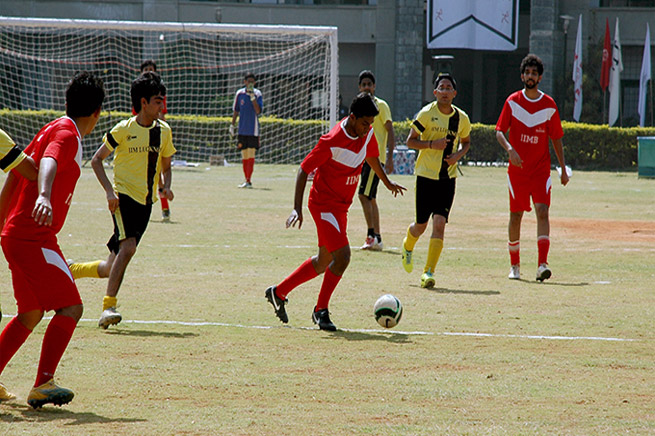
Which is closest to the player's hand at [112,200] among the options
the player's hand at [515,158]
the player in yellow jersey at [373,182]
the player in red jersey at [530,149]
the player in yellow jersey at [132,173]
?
the player in yellow jersey at [132,173]

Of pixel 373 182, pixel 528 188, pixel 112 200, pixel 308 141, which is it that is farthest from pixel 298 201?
pixel 308 141

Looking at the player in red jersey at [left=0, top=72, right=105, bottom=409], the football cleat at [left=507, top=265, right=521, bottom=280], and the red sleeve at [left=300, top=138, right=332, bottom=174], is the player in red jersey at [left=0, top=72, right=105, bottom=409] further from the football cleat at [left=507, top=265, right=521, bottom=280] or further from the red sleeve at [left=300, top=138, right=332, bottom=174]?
the football cleat at [left=507, top=265, right=521, bottom=280]

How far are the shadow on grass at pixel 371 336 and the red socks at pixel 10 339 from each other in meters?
2.57

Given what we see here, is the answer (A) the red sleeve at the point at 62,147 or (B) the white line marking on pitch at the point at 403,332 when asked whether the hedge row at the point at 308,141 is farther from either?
(A) the red sleeve at the point at 62,147

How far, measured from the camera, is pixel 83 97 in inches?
211

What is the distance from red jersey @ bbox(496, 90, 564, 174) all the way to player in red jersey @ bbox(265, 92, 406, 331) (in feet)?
10.8

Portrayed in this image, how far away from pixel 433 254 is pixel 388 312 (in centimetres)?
264

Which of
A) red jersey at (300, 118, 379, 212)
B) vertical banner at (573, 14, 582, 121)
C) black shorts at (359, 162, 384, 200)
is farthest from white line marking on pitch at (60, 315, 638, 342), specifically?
vertical banner at (573, 14, 582, 121)

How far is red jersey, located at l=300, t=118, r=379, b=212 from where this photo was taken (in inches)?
302

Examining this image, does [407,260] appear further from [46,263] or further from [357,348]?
[46,263]

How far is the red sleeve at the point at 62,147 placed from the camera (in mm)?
5016

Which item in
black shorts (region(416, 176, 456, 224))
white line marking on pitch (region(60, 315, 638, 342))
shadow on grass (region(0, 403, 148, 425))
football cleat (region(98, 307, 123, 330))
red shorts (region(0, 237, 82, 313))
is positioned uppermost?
red shorts (region(0, 237, 82, 313))

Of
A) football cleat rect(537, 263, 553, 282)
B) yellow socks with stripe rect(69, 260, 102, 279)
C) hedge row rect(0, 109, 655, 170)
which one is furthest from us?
hedge row rect(0, 109, 655, 170)

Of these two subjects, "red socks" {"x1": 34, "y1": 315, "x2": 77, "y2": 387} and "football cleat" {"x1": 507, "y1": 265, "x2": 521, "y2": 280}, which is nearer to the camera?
"red socks" {"x1": 34, "y1": 315, "x2": 77, "y2": 387}
